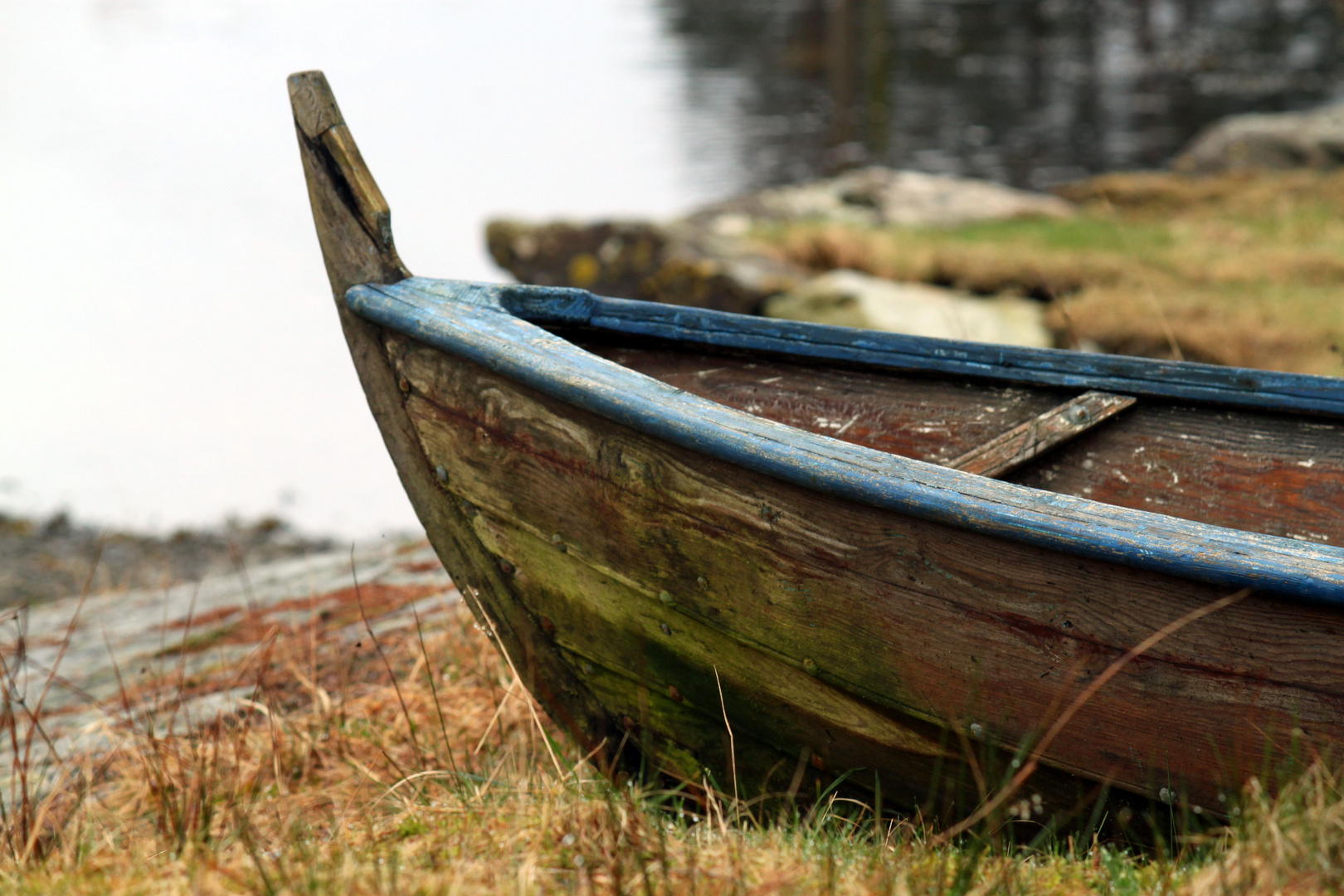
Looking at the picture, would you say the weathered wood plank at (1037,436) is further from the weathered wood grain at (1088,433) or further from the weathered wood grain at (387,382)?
the weathered wood grain at (387,382)

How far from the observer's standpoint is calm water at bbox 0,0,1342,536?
12.6 metres

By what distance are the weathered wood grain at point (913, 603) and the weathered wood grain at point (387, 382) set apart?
0.64 ft

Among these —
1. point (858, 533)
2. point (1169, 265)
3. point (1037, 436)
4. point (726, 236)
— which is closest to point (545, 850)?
point (858, 533)

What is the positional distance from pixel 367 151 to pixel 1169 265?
2992cm

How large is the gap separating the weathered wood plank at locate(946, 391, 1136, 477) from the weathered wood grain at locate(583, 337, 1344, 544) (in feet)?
0.25

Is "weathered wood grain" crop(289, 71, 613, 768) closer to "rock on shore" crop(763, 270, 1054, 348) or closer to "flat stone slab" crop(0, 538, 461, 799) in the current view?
"flat stone slab" crop(0, 538, 461, 799)

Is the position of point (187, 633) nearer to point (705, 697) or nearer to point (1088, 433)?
point (705, 697)

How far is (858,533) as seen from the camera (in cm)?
187

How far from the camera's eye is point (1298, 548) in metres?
1.65

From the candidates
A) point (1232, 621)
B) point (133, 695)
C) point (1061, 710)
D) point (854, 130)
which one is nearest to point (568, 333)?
point (1061, 710)

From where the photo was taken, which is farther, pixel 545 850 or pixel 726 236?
pixel 726 236

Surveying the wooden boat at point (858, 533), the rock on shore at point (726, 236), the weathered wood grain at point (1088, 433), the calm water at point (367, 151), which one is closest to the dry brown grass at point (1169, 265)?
the rock on shore at point (726, 236)

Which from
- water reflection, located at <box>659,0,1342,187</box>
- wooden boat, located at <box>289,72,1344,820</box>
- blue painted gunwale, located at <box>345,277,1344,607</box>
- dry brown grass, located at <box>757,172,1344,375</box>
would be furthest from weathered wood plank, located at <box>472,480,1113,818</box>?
water reflection, located at <box>659,0,1342,187</box>

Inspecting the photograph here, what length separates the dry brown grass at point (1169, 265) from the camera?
708 centimetres
